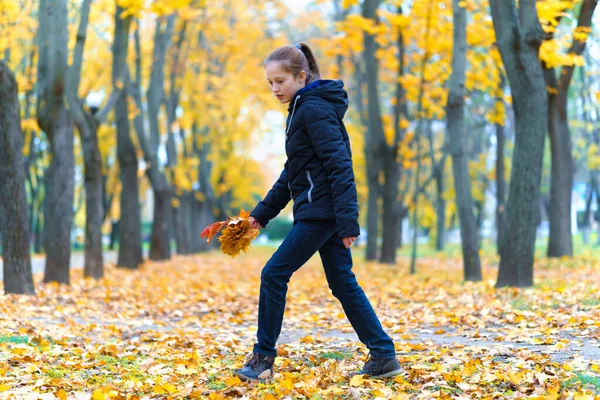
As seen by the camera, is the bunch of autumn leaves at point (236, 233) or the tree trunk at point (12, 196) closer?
the bunch of autumn leaves at point (236, 233)

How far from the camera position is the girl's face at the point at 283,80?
468 cm

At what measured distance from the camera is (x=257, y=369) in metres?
4.68

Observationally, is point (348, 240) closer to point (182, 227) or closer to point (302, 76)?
point (302, 76)

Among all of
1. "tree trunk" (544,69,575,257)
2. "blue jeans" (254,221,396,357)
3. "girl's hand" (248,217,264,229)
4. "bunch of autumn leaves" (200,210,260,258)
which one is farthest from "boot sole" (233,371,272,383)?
"tree trunk" (544,69,575,257)

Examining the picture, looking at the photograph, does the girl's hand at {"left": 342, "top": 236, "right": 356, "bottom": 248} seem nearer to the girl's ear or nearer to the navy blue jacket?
the navy blue jacket

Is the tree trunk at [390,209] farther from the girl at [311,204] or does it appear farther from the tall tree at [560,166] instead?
the girl at [311,204]

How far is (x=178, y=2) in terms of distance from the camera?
14.1 metres

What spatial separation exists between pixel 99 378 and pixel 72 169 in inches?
323

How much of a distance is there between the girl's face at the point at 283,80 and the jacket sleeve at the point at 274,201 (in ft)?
1.66

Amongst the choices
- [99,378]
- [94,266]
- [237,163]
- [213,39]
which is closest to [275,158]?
[237,163]

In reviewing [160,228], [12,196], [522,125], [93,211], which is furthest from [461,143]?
[160,228]

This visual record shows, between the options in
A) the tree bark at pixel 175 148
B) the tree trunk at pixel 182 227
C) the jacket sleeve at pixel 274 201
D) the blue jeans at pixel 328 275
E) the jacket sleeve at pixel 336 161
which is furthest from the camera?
the tree trunk at pixel 182 227

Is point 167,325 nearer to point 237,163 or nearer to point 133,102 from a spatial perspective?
point 133,102

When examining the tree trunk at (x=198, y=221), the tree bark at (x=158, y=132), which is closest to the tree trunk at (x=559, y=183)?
the tree bark at (x=158, y=132)
